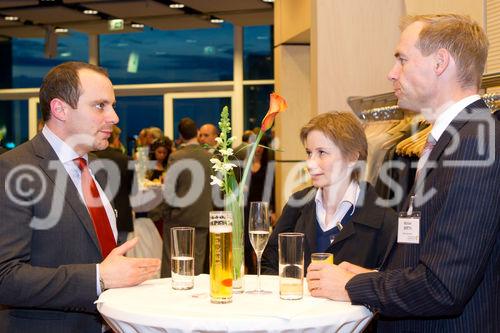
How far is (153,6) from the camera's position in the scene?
34.3 feet

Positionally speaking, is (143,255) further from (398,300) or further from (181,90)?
(181,90)

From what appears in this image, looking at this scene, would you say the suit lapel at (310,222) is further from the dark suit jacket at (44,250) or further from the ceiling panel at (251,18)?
the ceiling panel at (251,18)

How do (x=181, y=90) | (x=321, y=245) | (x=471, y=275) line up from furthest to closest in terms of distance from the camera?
(x=181, y=90) → (x=321, y=245) → (x=471, y=275)

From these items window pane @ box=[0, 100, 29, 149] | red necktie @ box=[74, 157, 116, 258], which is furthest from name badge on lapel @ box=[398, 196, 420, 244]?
window pane @ box=[0, 100, 29, 149]

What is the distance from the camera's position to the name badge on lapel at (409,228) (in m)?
2.05

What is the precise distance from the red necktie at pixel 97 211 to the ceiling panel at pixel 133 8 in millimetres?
7867

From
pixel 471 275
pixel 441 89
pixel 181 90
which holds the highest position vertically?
pixel 181 90

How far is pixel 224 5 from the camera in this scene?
10438 millimetres

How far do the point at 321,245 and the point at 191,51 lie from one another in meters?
11.5

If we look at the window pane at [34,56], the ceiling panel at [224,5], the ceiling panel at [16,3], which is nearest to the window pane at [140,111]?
the window pane at [34,56]

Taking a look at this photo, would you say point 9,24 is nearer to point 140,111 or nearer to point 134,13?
point 134,13

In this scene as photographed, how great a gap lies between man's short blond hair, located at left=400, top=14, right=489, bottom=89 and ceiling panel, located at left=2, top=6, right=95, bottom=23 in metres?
9.16

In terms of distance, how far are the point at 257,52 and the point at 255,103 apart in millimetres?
990

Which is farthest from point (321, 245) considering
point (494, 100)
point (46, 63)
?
point (46, 63)
